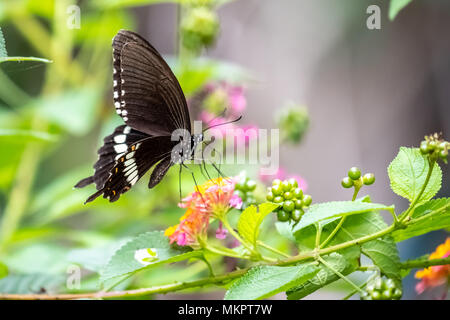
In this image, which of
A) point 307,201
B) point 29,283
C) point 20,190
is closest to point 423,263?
point 307,201

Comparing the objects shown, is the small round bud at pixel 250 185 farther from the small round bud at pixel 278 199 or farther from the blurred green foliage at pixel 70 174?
the blurred green foliage at pixel 70 174

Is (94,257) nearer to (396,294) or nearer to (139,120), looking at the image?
(139,120)

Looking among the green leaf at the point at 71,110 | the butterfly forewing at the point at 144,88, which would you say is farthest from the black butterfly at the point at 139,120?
the green leaf at the point at 71,110

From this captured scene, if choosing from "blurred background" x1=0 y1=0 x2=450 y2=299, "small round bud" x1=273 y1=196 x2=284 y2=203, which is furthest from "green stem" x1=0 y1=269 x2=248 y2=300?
"blurred background" x1=0 y1=0 x2=450 y2=299

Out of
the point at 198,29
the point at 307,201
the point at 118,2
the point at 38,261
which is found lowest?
the point at 38,261

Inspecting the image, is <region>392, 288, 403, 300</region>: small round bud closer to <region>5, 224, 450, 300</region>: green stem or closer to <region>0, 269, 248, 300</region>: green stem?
<region>5, 224, 450, 300</region>: green stem
